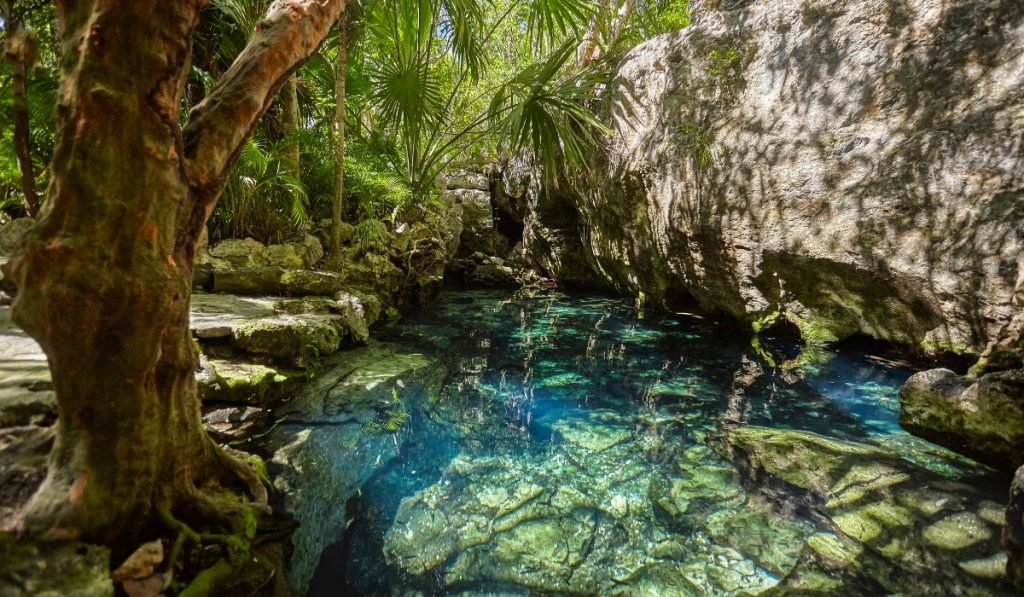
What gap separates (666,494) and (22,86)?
4.70 metres

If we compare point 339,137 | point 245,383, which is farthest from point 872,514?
point 339,137

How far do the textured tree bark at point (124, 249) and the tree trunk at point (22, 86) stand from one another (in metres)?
1.54

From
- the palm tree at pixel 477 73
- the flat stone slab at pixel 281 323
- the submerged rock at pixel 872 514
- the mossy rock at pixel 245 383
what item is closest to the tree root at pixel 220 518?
the mossy rock at pixel 245 383

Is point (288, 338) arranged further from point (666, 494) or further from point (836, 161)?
point (836, 161)

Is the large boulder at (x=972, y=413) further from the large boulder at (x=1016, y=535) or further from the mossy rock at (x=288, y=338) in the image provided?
the mossy rock at (x=288, y=338)

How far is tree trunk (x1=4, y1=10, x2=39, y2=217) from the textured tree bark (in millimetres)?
1545

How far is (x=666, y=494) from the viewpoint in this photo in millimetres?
2449

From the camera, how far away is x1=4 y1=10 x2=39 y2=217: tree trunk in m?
2.15

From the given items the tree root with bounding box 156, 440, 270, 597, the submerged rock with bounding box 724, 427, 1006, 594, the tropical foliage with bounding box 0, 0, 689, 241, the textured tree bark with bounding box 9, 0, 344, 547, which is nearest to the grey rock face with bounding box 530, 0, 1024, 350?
the tropical foliage with bounding box 0, 0, 689, 241

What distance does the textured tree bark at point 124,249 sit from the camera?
106 cm

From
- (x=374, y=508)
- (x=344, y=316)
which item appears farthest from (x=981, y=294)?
(x=344, y=316)

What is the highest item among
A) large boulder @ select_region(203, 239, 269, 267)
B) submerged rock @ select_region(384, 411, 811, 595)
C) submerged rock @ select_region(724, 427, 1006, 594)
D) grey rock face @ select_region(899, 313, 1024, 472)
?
large boulder @ select_region(203, 239, 269, 267)

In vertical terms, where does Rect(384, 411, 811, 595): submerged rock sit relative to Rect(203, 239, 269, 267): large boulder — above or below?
below

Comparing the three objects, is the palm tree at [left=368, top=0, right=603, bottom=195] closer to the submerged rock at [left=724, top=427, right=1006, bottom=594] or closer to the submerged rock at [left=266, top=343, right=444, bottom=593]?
the submerged rock at [left=266, top=343, right=444, bottom=593]
